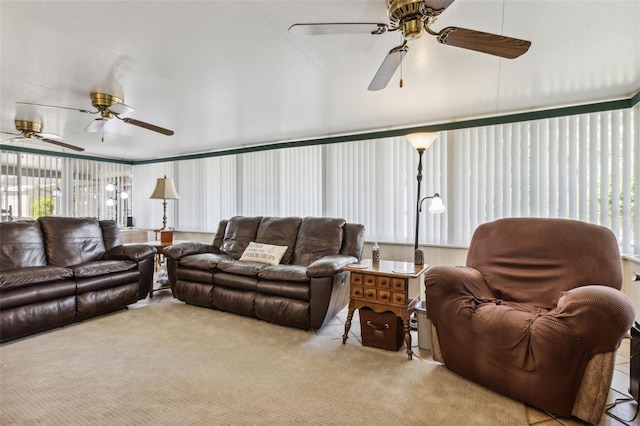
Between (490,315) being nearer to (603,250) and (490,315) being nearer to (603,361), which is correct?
(603,361)

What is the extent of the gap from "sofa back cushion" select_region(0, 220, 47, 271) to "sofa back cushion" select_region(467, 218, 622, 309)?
4269 mm

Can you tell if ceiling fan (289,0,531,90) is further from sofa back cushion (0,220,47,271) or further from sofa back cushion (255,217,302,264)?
sofa back cushion (0,220,47,271)

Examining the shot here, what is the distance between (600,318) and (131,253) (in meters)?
4.16

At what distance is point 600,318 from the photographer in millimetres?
1557

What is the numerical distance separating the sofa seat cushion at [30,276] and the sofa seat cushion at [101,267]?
0.08m

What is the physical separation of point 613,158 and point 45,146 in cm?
824

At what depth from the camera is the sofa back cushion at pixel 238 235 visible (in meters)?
4.01

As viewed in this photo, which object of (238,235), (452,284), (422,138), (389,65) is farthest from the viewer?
(238,235)

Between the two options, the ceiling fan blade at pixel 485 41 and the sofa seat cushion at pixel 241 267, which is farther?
the sofa seat cushion at pixel 241 267

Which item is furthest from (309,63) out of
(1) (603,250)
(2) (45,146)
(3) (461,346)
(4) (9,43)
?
(2) (45,146)

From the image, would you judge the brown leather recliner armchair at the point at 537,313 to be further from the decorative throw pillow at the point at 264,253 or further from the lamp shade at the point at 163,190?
the lamp shade at the point at 163,190

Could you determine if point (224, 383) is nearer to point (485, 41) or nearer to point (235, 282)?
point (235, 282)

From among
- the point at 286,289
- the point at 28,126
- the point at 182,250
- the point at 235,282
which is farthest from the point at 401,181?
the point at 28,126

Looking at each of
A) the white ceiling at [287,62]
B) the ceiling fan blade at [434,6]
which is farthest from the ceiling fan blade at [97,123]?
the ceiling fan blade at [434,6]
